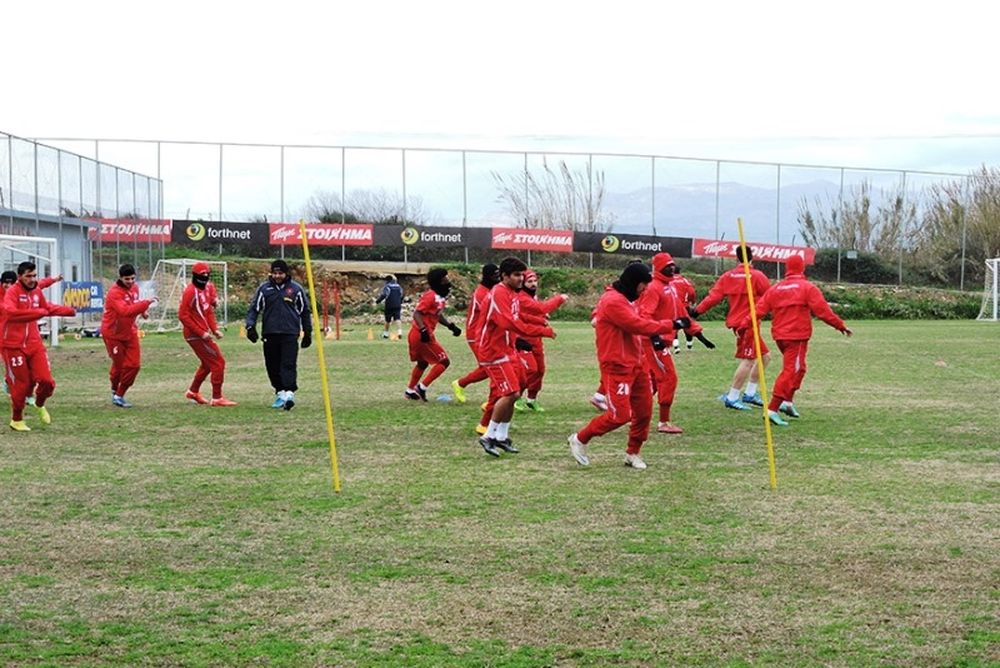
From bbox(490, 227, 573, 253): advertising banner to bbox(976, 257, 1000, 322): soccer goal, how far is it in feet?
56.2

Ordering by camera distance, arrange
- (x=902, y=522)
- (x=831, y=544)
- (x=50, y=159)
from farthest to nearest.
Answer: (x=50, y=159) < (x=902, y=522) < (x=831, y=544)

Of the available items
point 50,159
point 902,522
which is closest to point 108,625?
point 902,522

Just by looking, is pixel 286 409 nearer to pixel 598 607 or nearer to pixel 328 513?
pixel 328 513

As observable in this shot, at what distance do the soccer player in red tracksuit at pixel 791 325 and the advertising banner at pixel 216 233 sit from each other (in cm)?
4063

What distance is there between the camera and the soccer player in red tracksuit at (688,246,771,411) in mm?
16031

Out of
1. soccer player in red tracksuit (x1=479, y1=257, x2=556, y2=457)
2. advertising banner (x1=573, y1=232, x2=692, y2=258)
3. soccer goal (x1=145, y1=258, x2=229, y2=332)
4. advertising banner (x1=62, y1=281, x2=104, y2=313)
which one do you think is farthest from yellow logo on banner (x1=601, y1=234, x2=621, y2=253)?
soccer player in red tracksuit (x1=479, y1=257, x2=556, y2=457)

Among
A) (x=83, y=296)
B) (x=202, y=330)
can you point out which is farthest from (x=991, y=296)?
(x=202, y=330)

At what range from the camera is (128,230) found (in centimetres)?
4503

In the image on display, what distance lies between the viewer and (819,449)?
1231cm

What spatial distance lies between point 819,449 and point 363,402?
697cm

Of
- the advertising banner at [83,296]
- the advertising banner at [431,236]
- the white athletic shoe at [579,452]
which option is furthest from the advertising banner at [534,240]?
the white athletic shoe at [579,452]

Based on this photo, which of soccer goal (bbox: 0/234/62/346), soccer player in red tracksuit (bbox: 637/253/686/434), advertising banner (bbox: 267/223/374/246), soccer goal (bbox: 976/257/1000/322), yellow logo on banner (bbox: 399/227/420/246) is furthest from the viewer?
yellow logo on banner (bbox: 399/227/420/246)

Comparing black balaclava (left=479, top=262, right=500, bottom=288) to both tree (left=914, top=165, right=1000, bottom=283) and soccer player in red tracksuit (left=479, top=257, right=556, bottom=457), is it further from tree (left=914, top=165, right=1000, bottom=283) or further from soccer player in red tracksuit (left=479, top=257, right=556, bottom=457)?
tree (left=914, top=165, right=1000, bottom=283)

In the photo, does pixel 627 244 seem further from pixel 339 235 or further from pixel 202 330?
pixel 202 330
